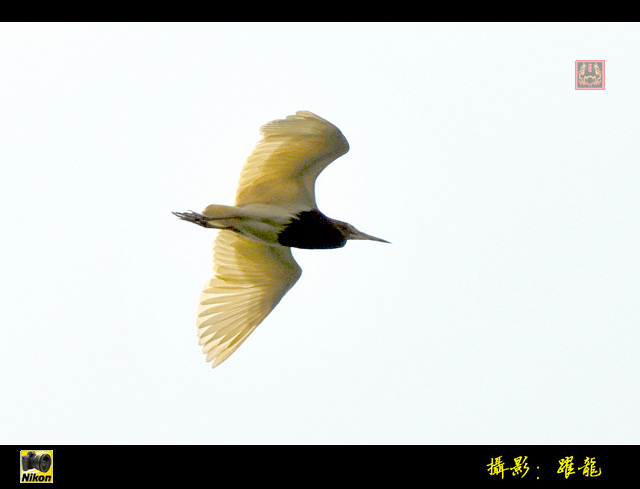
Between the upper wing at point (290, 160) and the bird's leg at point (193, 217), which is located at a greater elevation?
the upper wing at point (290, 160)

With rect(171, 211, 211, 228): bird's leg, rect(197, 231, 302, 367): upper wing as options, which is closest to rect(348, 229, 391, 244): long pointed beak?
rect(197, 231, 302, 367): upper wing

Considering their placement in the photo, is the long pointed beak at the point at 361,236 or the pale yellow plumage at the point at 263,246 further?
the long pointed beak at the point at 361,236
